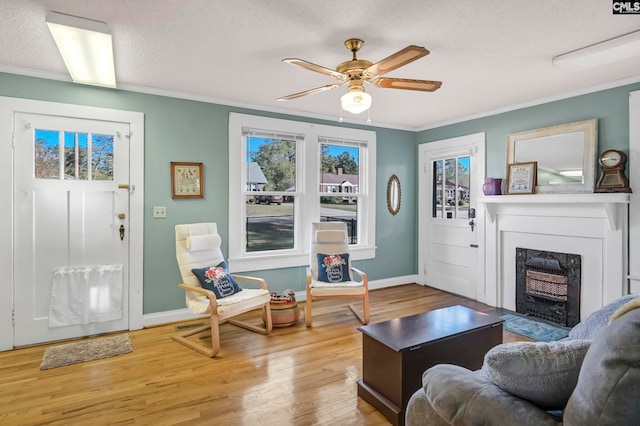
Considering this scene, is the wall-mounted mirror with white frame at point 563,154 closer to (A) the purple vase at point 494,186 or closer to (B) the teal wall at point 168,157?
(A) the purple vase at point 494,186

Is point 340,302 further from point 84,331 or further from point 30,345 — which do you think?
point 30,345

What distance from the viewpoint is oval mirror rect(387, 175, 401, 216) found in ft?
16.9

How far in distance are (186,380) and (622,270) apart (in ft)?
12.9

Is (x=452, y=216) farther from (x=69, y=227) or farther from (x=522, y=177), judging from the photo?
(x=69, y=227)

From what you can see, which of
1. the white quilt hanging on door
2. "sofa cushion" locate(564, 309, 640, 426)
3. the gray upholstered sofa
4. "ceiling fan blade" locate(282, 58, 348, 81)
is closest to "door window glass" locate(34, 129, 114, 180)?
the white quilt hanging on door

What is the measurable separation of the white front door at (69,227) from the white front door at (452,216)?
4.04 meters

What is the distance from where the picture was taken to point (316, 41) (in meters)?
2.44

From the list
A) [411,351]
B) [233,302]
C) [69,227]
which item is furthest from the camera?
[69,227]

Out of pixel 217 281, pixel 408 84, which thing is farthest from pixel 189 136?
pixel 408 84

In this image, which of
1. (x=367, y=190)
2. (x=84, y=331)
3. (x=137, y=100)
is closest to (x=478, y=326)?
(x=367, y=190)

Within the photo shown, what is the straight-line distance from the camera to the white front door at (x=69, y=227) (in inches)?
119

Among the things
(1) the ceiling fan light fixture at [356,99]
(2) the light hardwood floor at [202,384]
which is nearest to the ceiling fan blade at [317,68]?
(1) the ceiling fan light fixture at [356,99]

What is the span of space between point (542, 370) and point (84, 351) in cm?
337

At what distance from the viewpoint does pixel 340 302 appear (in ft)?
14.4
